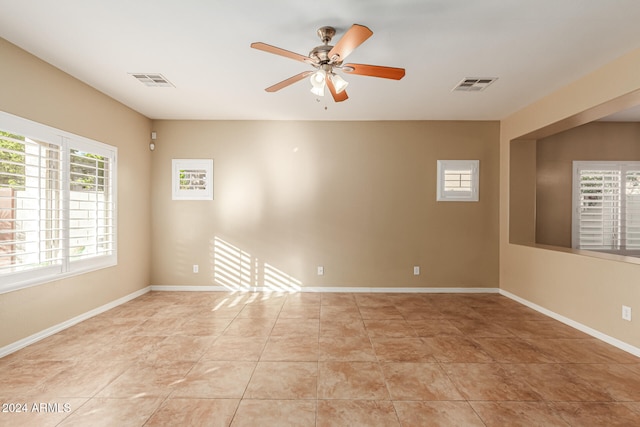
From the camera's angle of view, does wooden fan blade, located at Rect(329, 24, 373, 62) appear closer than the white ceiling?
Yes

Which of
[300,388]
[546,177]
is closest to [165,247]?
[300,388]

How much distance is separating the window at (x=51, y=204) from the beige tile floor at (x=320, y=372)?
79 centimetres

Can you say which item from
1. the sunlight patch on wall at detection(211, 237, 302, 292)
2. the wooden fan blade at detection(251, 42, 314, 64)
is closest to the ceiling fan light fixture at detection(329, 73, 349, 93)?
the wooden fan blade at detection(251, 42, 314, 64)

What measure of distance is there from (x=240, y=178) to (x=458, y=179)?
3622mm

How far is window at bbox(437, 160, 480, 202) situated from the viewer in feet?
16.5

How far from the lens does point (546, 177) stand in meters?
4.89

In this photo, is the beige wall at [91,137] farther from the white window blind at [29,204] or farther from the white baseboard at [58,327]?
the white window blind at [29,204]

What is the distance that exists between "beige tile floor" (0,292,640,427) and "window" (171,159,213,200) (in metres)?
1.94

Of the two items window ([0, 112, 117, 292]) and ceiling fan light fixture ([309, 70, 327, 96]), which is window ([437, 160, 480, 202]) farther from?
window ([0, 112, 117, 292])

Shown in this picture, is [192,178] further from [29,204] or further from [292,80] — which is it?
[292,80]

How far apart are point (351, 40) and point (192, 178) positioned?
383 cm

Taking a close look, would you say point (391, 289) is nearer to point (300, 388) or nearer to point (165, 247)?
point (300, 388)

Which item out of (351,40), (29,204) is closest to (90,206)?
(29,204)

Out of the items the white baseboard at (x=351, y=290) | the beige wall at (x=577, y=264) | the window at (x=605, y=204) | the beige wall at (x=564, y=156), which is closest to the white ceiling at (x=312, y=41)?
the beige wall at (x=577, y=264)
